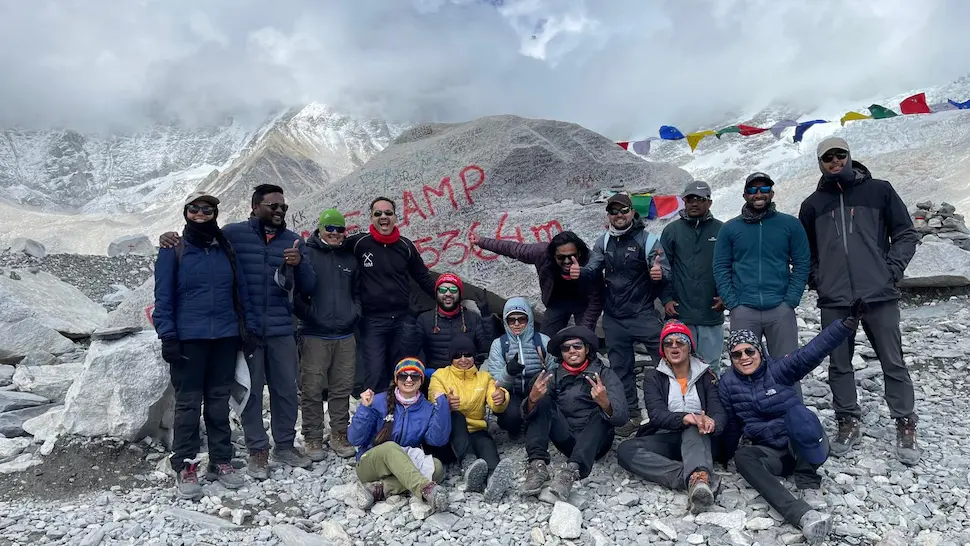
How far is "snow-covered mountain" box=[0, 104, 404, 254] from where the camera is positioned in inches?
3349

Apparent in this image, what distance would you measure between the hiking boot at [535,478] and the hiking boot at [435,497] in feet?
2.15

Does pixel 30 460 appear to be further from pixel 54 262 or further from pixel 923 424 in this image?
pixel 54 262

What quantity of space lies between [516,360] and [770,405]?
226 centimetres

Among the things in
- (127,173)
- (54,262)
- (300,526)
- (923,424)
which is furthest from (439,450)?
(127,173)

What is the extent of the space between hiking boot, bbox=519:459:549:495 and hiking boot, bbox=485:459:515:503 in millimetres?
148

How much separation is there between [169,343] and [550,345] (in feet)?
10.7

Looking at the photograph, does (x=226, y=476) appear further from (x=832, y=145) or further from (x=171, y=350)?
(x=832, y=145)

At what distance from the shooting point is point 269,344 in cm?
605

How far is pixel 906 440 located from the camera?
5.70 meters

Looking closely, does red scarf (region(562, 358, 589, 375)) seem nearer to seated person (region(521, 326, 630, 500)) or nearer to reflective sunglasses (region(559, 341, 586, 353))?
seated person (region(521, 326, 630, 500))

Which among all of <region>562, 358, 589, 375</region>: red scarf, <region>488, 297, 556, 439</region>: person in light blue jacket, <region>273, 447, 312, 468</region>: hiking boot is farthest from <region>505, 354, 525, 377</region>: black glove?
<region>273, 447, 312, 468</region>: hiking boot

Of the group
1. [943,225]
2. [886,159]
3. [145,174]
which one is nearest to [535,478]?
[943,225]

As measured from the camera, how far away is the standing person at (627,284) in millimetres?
6484

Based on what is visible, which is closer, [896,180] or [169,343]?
[169,343]
